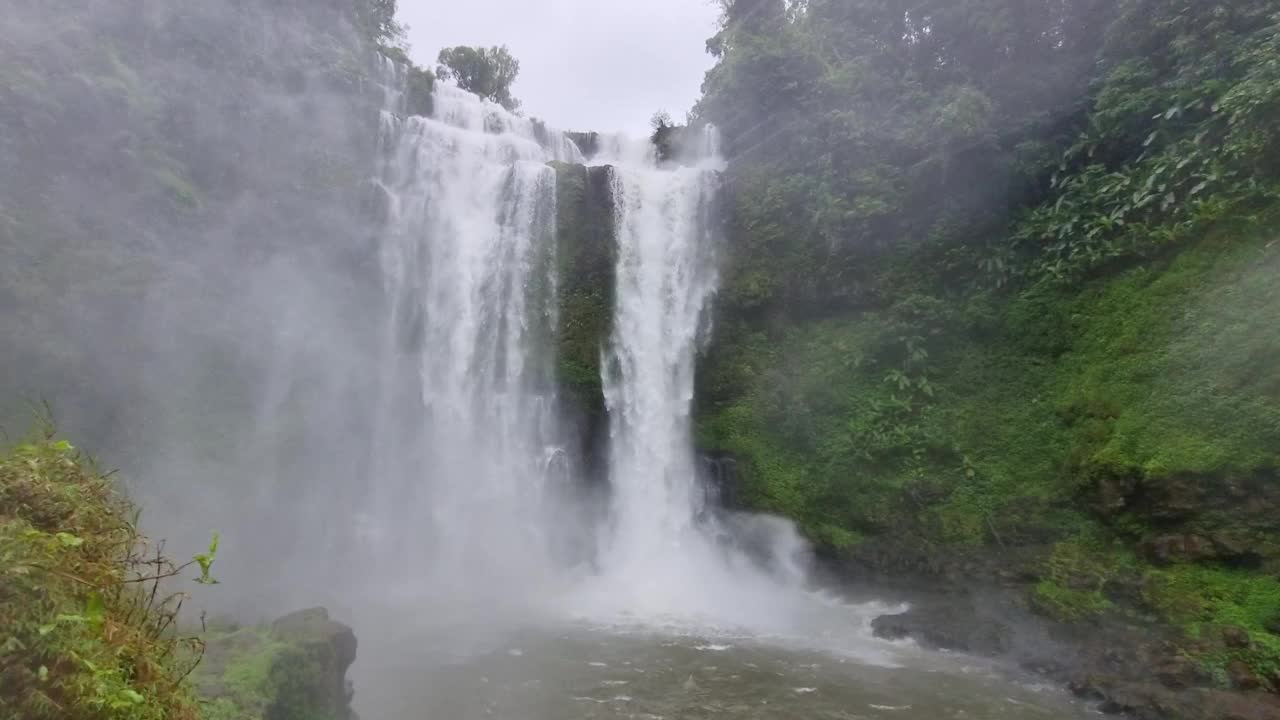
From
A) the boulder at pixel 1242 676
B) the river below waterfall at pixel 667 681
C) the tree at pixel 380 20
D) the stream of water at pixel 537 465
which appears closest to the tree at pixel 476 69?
the tree at pixel 380 20

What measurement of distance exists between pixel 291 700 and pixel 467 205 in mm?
13159

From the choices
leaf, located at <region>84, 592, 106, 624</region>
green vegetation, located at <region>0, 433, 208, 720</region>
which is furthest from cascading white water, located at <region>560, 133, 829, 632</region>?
leaf, located at <region>84, 592, 106, 624</region>

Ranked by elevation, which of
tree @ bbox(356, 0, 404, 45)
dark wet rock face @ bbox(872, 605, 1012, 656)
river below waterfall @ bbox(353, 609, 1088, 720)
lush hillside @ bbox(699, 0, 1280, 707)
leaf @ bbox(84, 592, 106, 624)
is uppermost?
tree @ bbox(356, 0, 404, 45)

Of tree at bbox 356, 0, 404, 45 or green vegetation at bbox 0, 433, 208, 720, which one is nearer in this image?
green vegetation at bbox 0, 433, 208, 720

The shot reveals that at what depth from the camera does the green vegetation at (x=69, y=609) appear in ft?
7.27

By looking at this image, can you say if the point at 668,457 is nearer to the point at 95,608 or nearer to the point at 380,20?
the point at 95,608

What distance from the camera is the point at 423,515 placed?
51.4ft

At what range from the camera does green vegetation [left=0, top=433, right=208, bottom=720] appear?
2.22m

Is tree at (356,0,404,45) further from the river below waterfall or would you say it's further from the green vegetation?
the green vegetation

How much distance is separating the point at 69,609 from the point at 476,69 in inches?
1236

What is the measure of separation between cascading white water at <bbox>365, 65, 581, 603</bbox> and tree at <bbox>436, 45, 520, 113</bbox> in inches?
532

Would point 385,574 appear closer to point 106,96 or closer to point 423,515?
point 423,515

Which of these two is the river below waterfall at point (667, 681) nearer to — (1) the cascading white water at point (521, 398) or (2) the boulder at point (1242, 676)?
(2) the boulder at point (1242, 676)

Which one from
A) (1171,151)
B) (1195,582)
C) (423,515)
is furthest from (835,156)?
(423,515)
